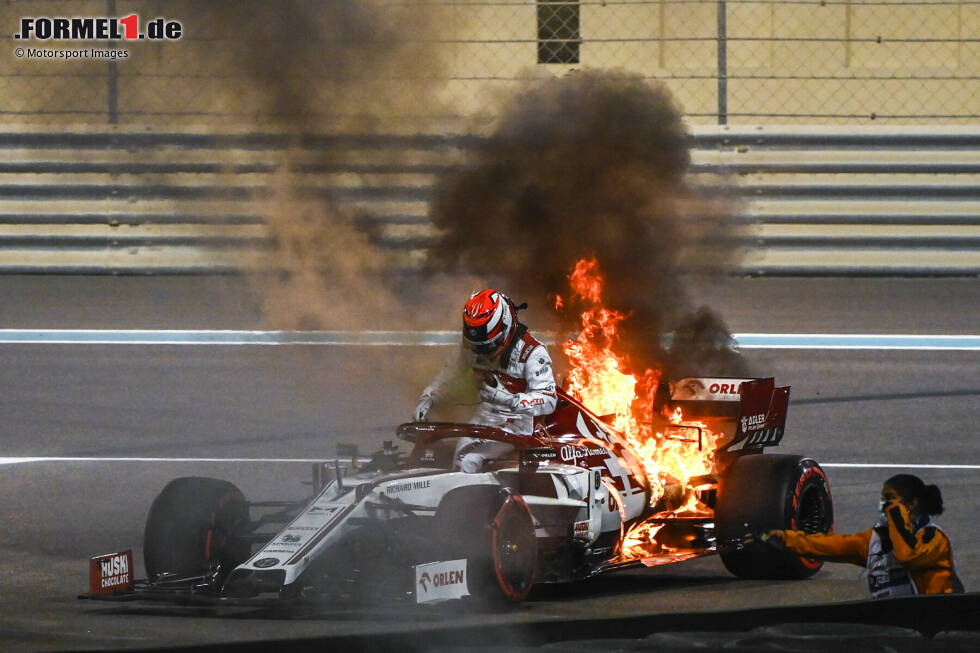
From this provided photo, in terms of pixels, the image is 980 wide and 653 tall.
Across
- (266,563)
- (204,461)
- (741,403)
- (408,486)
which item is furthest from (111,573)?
(204,461)

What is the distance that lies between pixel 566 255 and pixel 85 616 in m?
4.84

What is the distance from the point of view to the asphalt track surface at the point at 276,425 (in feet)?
30.0

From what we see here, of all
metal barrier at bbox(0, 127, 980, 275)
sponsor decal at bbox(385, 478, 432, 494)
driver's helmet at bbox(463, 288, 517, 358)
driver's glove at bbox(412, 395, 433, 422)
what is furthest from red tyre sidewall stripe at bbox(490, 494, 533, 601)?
metal barrier at bbox(0, 127, 980, 275)

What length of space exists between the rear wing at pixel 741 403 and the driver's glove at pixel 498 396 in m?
1.43

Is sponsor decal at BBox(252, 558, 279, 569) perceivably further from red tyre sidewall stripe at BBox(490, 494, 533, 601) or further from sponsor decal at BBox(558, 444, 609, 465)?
sponsor decal at BBox(558, 444, 609, 465)

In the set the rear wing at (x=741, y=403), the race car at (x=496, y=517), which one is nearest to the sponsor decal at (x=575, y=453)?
the race car at (x=496, y=517)

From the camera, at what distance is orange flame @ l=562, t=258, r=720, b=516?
10883mm

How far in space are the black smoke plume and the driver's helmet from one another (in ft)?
5.78

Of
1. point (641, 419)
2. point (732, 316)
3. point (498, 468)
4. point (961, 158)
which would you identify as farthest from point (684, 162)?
point (961, 158)

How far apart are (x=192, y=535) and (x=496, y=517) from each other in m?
1.61

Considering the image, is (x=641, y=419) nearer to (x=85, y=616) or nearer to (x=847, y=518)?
(x=847, y=518)

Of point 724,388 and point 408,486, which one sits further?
point 724,388

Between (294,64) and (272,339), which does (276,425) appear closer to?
(272,339)

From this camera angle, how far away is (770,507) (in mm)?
10273
